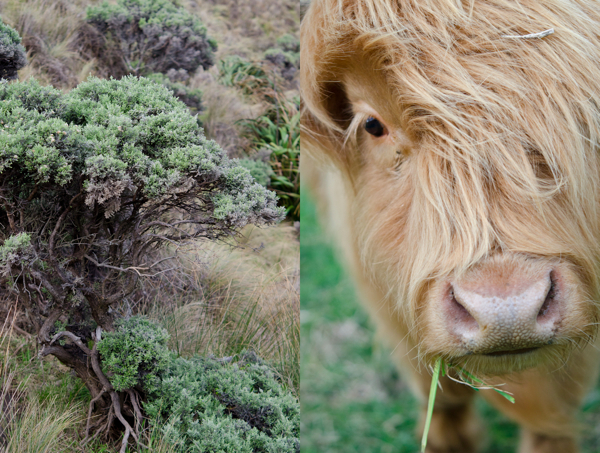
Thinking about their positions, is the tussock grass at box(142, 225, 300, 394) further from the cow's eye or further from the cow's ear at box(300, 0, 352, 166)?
the cow's eye

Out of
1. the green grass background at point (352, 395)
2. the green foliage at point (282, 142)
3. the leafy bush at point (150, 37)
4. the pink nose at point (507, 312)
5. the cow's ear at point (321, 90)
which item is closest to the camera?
the pink nose at point (507, 312)

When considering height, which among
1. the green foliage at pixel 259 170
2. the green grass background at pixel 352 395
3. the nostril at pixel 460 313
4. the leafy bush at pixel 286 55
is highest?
the leafy bush at pixel 286 55

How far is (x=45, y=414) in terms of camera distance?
4.97 ft

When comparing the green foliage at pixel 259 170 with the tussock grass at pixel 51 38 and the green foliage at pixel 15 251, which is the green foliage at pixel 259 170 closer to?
the tussock grass at pixel 51 38

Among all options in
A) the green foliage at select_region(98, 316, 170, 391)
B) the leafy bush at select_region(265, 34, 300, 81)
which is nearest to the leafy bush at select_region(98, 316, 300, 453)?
the green foliage at select_region(98, 316, 170, 391)

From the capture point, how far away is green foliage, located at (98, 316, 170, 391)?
1510 mm

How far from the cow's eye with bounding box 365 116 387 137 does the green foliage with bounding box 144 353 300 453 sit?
0.85 m

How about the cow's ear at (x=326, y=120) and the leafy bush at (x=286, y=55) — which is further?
the leafy bush at (x=286, y=55)

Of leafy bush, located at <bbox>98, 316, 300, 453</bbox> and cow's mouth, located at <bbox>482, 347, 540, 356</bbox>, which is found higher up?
cow's mouth, located at <bbox>482, 347, 540, 356</bbox>

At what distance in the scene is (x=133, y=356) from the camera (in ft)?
4.98

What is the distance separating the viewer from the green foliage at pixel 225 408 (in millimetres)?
1547

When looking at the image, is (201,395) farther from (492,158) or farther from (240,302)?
(492,158)

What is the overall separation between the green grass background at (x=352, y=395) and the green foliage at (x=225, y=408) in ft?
2.05

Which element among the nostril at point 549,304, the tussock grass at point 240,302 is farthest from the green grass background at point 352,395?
the nostril at point 549,304
